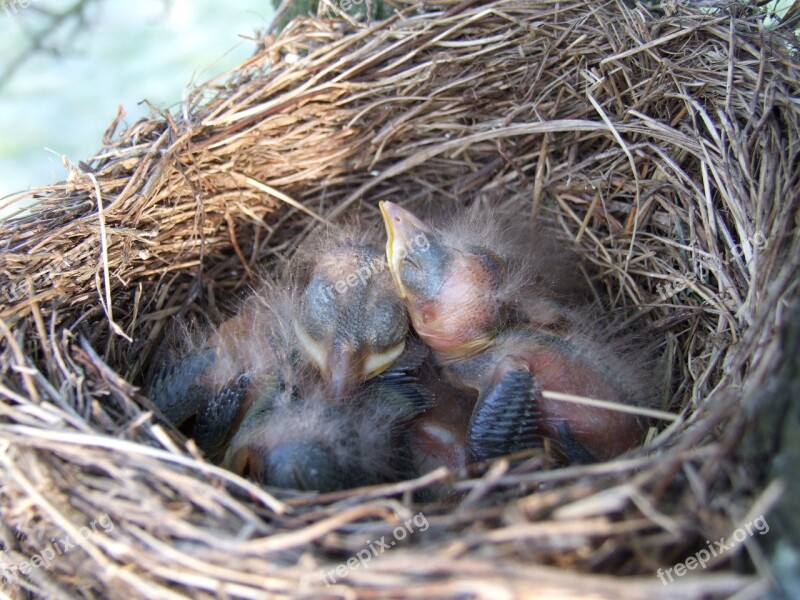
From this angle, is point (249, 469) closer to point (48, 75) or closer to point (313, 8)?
point (313, 8)

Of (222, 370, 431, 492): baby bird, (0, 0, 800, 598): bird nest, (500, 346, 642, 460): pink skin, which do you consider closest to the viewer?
(0, 0, 800, 598): bird nest

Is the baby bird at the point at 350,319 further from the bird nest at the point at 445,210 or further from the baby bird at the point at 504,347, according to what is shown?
the bird nest at the point at 445,210

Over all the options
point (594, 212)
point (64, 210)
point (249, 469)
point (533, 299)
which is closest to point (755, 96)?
point (594, 212)

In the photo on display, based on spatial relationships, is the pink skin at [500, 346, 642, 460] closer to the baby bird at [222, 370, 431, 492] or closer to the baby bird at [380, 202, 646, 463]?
the baby bird at [380, 202, 646, 463]

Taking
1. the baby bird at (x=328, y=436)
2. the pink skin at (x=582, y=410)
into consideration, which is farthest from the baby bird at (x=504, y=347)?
the baby bird at (x=328, y=436)

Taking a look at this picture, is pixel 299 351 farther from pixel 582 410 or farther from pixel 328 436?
pixel 582 410

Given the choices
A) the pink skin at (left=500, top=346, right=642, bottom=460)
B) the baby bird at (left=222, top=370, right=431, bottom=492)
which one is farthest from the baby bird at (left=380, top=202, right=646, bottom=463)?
the baby bird at (left=222, top=370, right=431, bottom=492)

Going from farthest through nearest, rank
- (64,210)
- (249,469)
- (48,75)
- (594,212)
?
(48,75), (594,212), (64,210), (249,469)
